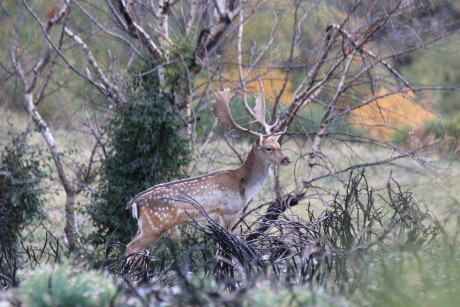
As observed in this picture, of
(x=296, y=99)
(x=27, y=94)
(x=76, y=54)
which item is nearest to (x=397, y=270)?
(x=296, y=99)

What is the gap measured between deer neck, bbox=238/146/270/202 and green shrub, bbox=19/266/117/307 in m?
5.60

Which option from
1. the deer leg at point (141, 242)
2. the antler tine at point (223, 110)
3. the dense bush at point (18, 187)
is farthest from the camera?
the dense bush at point (18, 187)

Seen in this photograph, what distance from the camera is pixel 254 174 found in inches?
336

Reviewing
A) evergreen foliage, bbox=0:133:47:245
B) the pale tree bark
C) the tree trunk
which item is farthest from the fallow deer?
the pale tree bark

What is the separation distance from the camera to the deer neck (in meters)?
8.49

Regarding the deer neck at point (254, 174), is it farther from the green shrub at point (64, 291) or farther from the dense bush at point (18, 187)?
the green shrub at point (64, 291)

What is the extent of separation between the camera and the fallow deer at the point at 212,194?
25.8ft

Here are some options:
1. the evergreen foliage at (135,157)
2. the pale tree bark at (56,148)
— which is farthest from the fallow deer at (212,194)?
the pale tree bark at (56,148)

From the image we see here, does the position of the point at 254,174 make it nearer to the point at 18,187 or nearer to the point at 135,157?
the point at 135,157

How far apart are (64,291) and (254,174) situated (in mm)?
5777

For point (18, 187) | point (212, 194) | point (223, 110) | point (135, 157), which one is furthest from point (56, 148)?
point (212, 194)

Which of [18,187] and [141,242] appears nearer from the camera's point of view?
[141,242]

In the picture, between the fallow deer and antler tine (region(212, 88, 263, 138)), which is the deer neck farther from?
antler tine (region(212, 88, 263, 138))

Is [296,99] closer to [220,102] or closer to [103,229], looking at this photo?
[220,102]
